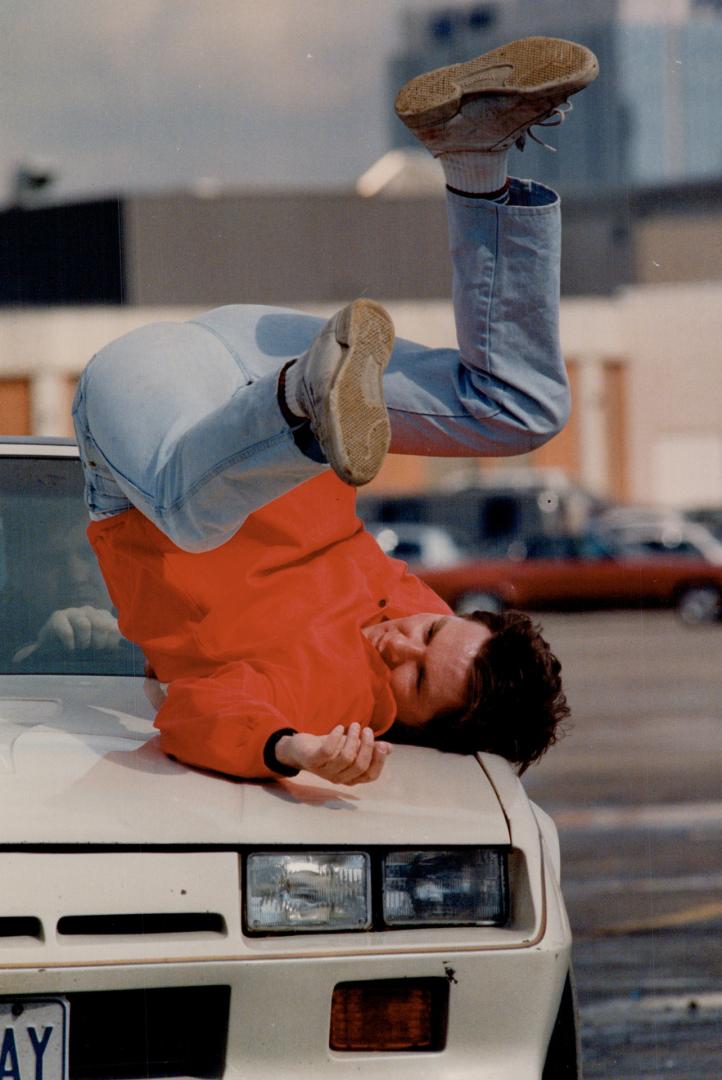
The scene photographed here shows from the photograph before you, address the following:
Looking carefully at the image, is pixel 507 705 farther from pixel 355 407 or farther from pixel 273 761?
pixel 355 407

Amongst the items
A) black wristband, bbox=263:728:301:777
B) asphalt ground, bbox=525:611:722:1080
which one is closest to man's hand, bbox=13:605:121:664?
black wristband, bbox=263:728:301:777

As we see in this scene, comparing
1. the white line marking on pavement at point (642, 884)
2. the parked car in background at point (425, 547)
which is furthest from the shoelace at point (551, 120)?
the parked car in background at point (425, 547)

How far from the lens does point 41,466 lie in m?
4.52

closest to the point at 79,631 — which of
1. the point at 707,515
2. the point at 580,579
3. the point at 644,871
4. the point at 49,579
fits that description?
the point at 49,579

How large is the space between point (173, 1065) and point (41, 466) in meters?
1.99

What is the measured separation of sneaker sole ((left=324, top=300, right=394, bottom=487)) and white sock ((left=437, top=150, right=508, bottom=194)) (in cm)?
58

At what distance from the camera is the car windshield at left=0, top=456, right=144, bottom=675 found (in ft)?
13.8

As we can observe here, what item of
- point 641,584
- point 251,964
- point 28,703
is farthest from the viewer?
point 641,584

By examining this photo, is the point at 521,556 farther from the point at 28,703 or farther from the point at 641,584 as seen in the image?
the point at 28,703

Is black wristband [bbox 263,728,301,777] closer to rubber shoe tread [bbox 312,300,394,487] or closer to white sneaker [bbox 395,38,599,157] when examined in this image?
rubber shoe tread [bbox 312,300,394,487]

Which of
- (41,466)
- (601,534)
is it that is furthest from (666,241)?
(41,466)

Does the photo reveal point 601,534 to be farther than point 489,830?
Yes

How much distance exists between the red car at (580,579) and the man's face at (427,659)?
22757 millimetres

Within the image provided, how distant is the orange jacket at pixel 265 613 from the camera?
135 inches
